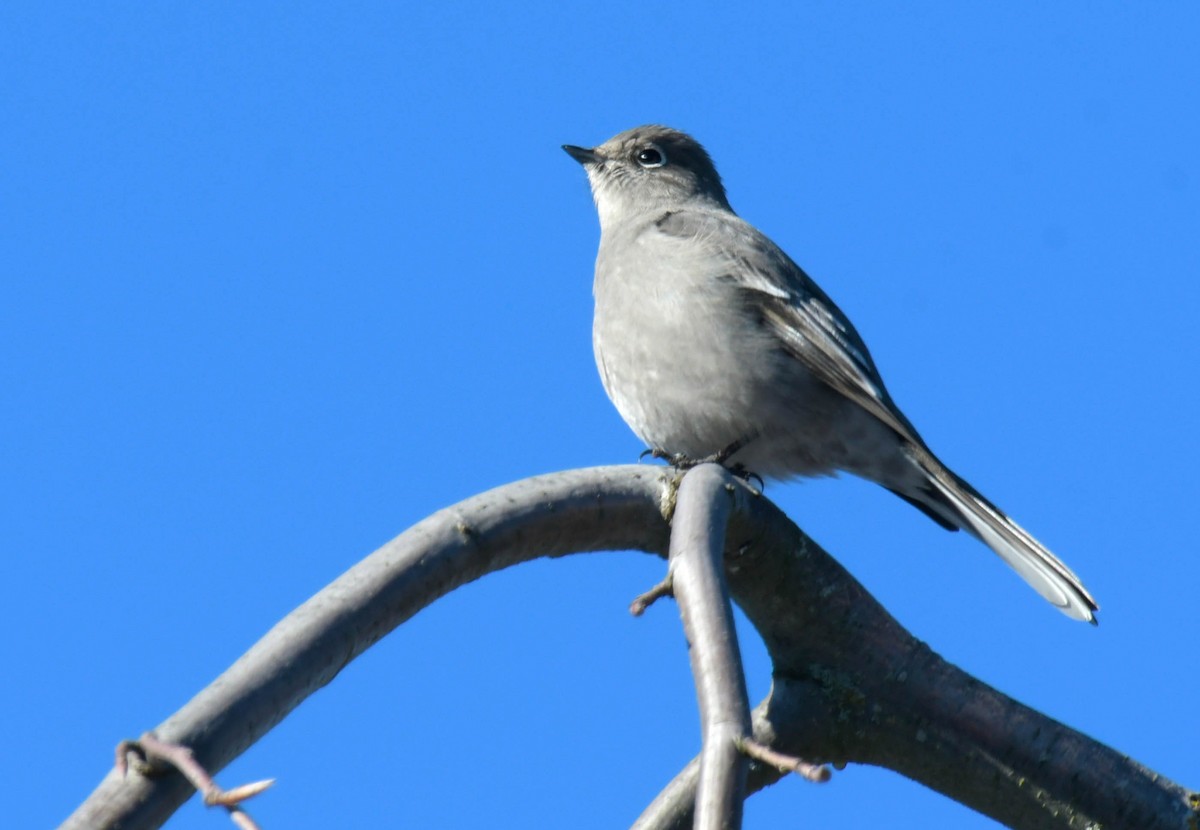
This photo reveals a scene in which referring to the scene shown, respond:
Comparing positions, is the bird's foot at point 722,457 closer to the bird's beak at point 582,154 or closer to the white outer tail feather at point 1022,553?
the white outer tail feather at point 1022,553

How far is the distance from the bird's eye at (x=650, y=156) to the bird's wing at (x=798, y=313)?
4.62 feet

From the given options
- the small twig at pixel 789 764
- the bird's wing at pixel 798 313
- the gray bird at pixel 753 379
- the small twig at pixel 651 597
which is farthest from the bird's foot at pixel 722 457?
the small twig at pixel 789 764

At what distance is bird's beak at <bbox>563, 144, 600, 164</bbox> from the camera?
30.3ft

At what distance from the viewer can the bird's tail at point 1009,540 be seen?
5898mm

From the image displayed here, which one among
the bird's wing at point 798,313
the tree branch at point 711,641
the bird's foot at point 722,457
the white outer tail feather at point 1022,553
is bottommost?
the tree branch at point 711,641

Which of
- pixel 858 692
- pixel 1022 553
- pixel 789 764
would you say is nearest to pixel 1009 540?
pixel 1022 553

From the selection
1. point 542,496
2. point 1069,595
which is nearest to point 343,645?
point 542,496

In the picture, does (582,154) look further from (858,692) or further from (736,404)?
(858,692)

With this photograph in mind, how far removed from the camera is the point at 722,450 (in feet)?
22.3

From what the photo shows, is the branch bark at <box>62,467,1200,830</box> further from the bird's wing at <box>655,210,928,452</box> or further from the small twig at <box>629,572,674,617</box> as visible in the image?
the bird's wing at <box>655,210,928,452</box>

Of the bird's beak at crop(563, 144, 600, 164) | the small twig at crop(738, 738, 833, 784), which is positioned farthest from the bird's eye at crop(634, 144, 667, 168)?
the small twig at crop(738, 738, 833, 784)

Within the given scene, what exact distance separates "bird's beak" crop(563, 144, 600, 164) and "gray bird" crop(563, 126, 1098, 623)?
1932mm

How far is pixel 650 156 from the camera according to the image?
363 inches

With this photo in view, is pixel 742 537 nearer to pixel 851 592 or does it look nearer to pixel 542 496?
pixel 851 592
